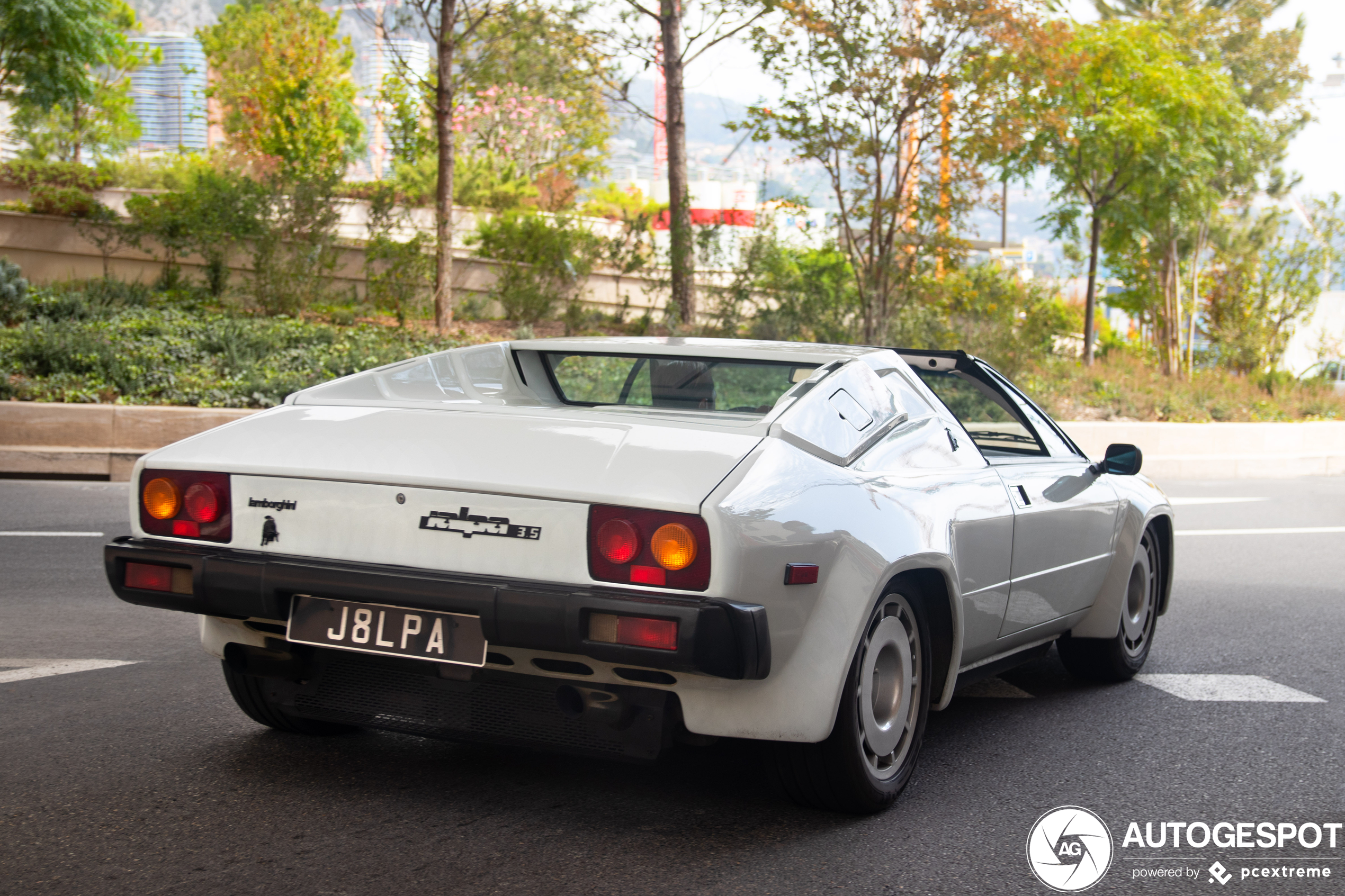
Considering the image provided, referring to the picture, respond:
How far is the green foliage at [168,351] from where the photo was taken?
38.7ft

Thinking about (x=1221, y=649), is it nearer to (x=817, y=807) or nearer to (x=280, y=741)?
(x=817, y=807)

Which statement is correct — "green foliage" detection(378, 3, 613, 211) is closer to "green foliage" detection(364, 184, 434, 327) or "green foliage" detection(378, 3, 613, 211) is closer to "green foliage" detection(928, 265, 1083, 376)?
"green foliage" detection(364, 184, 434, 327)

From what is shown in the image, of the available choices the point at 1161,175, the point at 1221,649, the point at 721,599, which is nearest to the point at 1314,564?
the point at 1221,649

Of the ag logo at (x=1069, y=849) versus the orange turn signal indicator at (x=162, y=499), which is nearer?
the ag logo at (x=1069, y=849)

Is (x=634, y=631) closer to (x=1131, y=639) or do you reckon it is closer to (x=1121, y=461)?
(x=1121, y=461)

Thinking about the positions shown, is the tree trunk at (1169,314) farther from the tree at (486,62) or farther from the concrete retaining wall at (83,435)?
the concrete retaining wall at (83,435)

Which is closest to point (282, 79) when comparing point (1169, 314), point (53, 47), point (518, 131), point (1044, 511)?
point (518, 131)

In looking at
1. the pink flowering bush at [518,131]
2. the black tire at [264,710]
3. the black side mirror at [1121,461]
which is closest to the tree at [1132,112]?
the black side mirror at [1121,461]

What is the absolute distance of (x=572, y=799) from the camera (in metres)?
3.49

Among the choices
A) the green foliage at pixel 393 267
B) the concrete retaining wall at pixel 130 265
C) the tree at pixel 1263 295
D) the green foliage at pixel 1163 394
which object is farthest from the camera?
the tree at pixel 1263 295

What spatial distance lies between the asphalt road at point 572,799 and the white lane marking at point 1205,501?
7.30 m

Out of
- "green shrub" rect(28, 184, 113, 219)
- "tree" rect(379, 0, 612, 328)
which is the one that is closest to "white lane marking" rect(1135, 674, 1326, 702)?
"tree" rect(379, 0, 612, 328)

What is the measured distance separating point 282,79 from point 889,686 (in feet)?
117

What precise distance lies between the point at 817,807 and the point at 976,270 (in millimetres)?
16721
